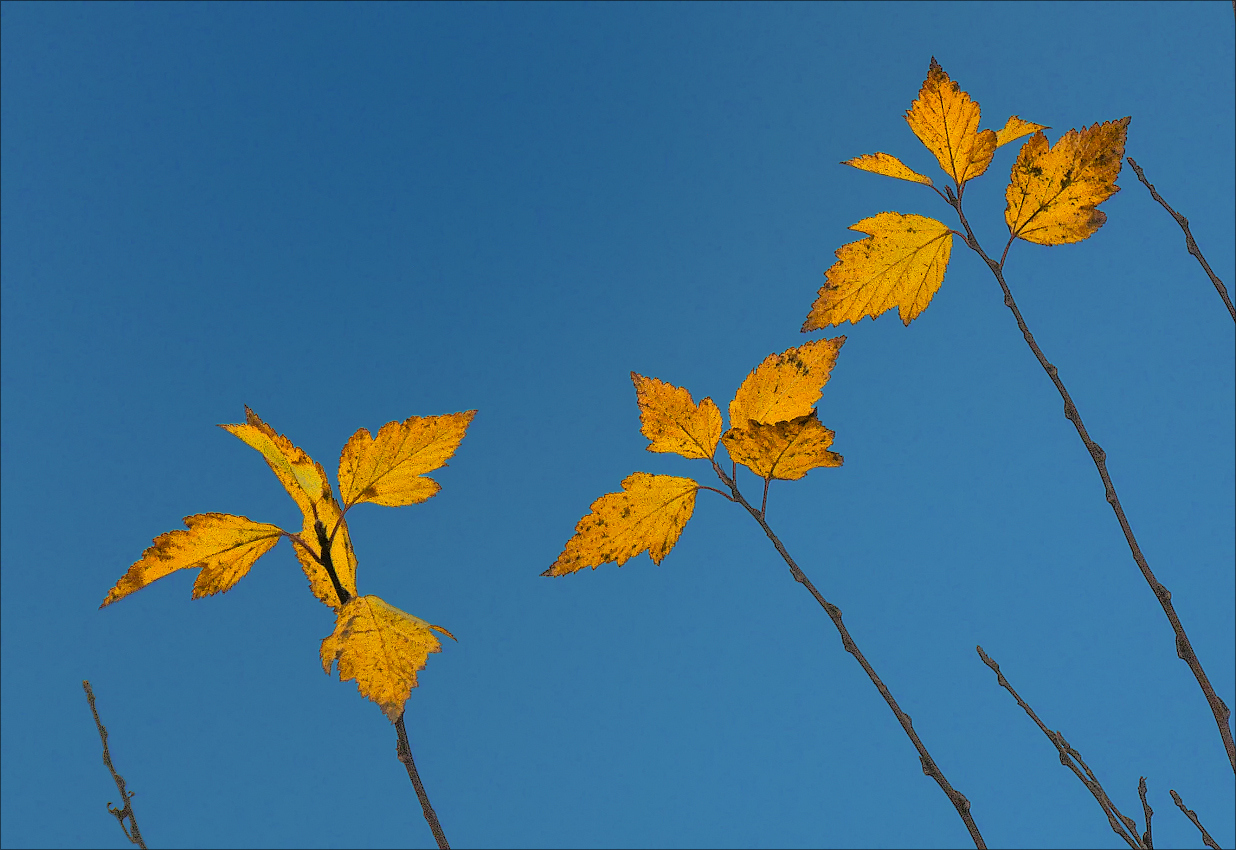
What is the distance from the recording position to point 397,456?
0.47m

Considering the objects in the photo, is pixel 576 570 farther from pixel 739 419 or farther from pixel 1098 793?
pixel 1098 793

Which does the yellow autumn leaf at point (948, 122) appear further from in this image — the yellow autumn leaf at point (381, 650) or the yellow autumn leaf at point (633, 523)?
the yellow autumn leaf at point (381, 650)

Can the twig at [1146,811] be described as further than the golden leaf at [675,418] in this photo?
No

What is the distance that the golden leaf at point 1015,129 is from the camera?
0.53 metres

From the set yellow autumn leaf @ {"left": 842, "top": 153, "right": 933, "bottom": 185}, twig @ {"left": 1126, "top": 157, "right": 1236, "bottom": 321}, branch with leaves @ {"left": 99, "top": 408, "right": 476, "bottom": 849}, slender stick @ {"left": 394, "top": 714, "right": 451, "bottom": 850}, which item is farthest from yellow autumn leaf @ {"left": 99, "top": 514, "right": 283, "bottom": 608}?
twig @ {"left": 1126, "top": 157, "right": 1236, "bottom": 321}

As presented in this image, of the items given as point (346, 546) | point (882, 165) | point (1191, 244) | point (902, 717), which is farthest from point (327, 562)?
point (1191, 244)

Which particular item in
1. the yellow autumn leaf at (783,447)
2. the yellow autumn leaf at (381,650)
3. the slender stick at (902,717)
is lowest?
the slender stick at (902,717)

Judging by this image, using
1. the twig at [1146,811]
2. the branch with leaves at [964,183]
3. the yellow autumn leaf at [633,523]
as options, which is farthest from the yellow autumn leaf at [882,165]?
the twig at [1146,811]

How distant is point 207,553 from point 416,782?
155 millimetres

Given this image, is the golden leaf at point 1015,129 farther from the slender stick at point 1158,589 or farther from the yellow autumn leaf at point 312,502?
the yellow autumn leaf at point 312,502

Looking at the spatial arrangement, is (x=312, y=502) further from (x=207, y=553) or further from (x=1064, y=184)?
(x=1064, y=184)

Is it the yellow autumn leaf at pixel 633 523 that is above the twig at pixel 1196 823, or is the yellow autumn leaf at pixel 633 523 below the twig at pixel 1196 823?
above

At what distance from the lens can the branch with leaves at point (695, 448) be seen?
0.48 metres

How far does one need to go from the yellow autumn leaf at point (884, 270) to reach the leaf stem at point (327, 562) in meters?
0.30
